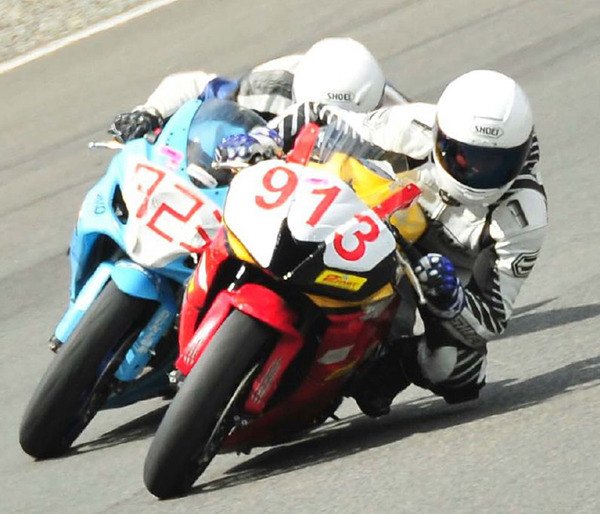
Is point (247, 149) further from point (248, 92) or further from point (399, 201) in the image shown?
point (248, 92)

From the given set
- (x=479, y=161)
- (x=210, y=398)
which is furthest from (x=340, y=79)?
(x=210, y=398)

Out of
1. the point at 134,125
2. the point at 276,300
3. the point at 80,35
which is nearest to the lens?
the point at 276,300

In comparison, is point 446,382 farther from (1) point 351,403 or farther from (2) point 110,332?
(2) point 110,332

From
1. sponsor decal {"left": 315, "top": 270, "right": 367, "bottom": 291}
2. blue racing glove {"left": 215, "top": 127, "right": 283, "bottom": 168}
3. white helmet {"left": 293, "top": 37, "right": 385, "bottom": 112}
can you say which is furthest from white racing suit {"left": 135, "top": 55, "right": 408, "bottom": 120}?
sponsor decal {"left": 315, "top": 270, "right": 367, "bottom": 291}

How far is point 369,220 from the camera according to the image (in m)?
5.23

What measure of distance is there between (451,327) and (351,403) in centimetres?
103

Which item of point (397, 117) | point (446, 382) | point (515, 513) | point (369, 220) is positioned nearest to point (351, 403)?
point (446, 382)

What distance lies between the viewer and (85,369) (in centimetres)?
591

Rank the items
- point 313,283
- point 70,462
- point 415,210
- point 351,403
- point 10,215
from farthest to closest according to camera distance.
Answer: point 10,215 < point 351,403 < point 70,462 < point 415,210 < point 313,283

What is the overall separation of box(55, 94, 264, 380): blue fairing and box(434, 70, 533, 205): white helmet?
2.78 feet

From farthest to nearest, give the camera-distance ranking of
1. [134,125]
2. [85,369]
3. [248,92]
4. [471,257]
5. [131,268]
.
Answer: [248,92] → [134,125] → [471,257] → [131,268] → [85,369]

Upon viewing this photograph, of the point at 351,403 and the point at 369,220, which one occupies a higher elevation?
the point at 369,220

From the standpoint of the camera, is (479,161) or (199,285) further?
(479,161)

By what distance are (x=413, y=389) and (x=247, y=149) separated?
1.57m
